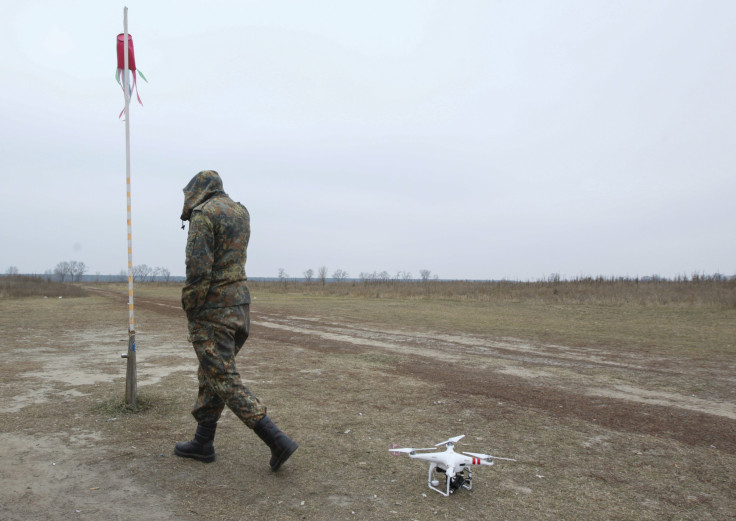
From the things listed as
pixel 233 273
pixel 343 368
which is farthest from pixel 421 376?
pixel 233 273

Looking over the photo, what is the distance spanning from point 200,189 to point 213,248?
25.3 inches

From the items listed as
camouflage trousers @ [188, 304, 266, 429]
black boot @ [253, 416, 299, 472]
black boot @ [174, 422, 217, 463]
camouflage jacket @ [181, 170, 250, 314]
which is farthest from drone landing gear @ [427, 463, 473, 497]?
camouflage jacket @ [181, 170, 250, 314]

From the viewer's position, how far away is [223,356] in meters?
3.97

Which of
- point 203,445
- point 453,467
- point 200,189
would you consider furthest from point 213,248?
point 453,467

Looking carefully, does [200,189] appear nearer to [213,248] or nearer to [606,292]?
[213,248]

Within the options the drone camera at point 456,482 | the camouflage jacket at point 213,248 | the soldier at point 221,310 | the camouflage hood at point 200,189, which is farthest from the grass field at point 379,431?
the camouflage hood at point 200,189

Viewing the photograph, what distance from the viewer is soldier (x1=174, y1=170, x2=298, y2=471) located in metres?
3.89

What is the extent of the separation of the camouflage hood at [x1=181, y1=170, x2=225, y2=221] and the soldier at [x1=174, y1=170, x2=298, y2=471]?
0.11 metres

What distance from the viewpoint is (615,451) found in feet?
15.5

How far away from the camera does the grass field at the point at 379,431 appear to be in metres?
3.60

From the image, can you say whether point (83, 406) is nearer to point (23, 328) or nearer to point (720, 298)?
point (23, 328)

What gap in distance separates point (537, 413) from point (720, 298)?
2255 cm

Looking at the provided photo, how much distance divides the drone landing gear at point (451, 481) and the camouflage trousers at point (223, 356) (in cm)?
133

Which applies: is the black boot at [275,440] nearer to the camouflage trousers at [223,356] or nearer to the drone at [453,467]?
the camouflage trousers at [223,356]
